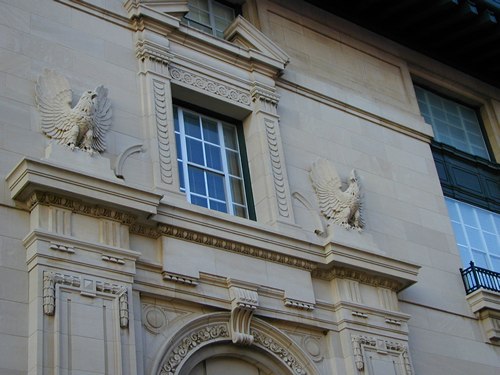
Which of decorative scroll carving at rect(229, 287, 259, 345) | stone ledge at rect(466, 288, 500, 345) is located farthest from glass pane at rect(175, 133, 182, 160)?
stone ledge at rect(466, 288, 500, 345)

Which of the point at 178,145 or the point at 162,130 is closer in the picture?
the point at 162,130

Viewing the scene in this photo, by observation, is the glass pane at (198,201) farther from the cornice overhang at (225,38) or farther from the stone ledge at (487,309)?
the stone ledge at (487,309)

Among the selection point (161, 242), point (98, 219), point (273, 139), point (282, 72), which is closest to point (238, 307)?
point (161, 242)

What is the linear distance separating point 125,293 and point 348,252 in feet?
14.8

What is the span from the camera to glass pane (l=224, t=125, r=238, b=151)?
17.5 m

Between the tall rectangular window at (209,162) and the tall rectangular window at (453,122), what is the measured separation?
6.20 meters

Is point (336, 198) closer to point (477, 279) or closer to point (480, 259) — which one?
point (477, 279)

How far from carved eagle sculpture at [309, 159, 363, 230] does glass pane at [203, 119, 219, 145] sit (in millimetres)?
1841

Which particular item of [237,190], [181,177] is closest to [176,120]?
[181,177]

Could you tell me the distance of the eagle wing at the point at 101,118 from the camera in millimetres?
14758

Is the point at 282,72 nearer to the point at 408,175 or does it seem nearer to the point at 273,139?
the point at 273,139

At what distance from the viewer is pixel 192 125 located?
1719 cm

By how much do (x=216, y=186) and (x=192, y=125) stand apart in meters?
1.29

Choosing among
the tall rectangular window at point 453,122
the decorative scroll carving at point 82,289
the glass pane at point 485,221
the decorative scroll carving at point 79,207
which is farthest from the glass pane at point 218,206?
the tall rectangular window at point 453,122
